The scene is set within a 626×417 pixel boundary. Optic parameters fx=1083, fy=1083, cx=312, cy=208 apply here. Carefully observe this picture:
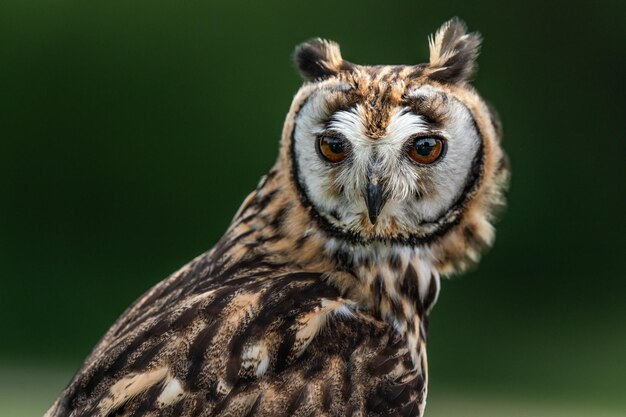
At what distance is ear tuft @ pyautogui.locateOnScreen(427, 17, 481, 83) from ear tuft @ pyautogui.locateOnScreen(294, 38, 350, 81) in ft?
0.70

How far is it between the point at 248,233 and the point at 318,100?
413 millimetres

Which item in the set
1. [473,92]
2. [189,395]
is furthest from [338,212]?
[189,395]

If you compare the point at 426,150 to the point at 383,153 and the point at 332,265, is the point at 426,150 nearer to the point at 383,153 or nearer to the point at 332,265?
the point at 383,153

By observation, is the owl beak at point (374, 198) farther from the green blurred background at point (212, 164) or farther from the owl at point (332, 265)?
the green blurred background at point (212, 164)

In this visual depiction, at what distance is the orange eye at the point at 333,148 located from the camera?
2440mm

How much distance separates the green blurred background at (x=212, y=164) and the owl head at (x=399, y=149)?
3.95 meters

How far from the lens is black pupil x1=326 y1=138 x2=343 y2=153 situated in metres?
2.44

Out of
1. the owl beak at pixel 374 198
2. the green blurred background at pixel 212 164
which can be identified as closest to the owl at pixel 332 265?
the owl beak at pixel 374 198

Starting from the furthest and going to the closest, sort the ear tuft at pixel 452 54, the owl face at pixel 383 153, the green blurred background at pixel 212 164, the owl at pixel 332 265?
the green blurred background at pixel 212 164 < the ear tuft at pixel 452 54 < the owl face at pixel 383 153 < the owl at pixel 332 265

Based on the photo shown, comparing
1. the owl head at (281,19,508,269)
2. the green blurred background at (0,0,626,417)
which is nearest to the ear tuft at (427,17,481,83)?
the owl head at (281,19,508,269)

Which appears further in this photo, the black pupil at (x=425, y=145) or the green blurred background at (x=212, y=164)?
the green blurred background at (x=212, y=164)

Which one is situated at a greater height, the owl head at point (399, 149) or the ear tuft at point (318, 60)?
the ear tuft at point (318, 60)

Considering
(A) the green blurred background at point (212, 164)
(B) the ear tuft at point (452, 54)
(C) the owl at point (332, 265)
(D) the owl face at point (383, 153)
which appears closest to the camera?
(C) the owl at point (332, 265)

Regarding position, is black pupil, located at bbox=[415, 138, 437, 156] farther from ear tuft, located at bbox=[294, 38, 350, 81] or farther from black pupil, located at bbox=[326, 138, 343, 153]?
ear tuft, located at bbox=[294, 38, 350, 81]
